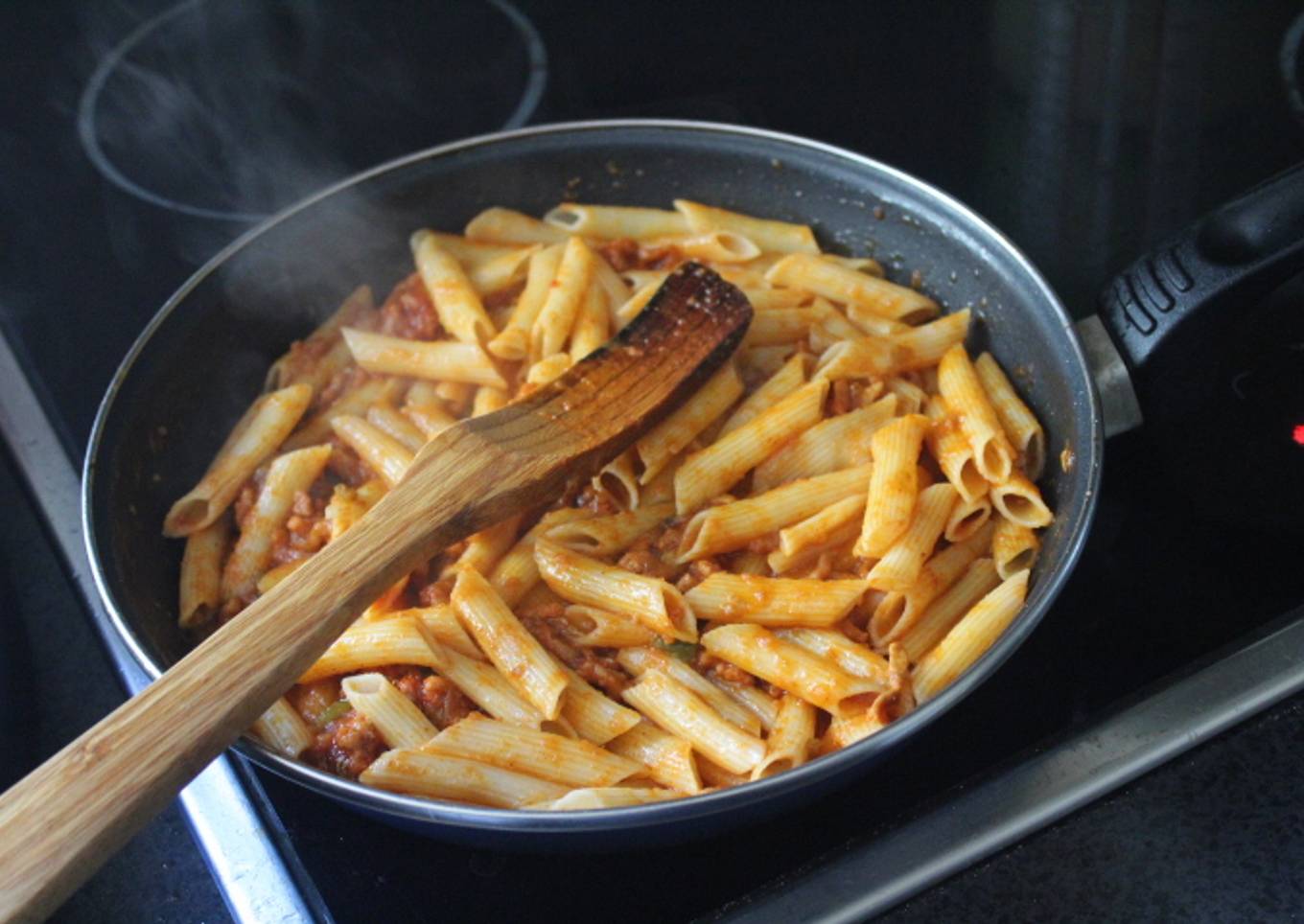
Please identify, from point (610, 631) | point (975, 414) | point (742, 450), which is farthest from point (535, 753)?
point (975, 414)

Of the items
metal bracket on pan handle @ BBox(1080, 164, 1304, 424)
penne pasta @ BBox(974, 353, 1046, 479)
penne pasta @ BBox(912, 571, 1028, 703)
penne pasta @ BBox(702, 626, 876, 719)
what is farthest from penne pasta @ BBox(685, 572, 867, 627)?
metal bracket on pan handle @ BBox(1080, 164, 1304, 424)

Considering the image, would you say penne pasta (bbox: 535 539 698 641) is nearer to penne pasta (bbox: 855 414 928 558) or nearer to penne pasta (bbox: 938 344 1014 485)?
penne pasta (bbox: 855 414 928 558)

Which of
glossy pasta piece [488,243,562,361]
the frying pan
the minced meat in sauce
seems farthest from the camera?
the minced meat in sauce

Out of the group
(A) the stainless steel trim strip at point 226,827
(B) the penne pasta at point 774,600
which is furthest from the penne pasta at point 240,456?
(B) the penne pasta at point 774,600

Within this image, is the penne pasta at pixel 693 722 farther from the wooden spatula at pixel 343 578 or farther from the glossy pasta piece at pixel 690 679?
the wooden spatula at pixel 343 578

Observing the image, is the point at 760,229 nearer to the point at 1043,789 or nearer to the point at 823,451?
the point at 823,451

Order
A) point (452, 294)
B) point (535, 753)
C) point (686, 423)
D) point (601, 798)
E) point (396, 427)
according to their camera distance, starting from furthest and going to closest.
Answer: point (452, 294)
point (396, 427)
point (686, 423)
point (535, 753)
point (601, 798)

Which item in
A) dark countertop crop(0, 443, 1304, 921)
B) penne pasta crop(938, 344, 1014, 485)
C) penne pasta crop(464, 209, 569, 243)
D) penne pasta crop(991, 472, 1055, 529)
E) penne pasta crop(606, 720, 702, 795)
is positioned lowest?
dark countertop crop(0, 443, 1304, 921)
